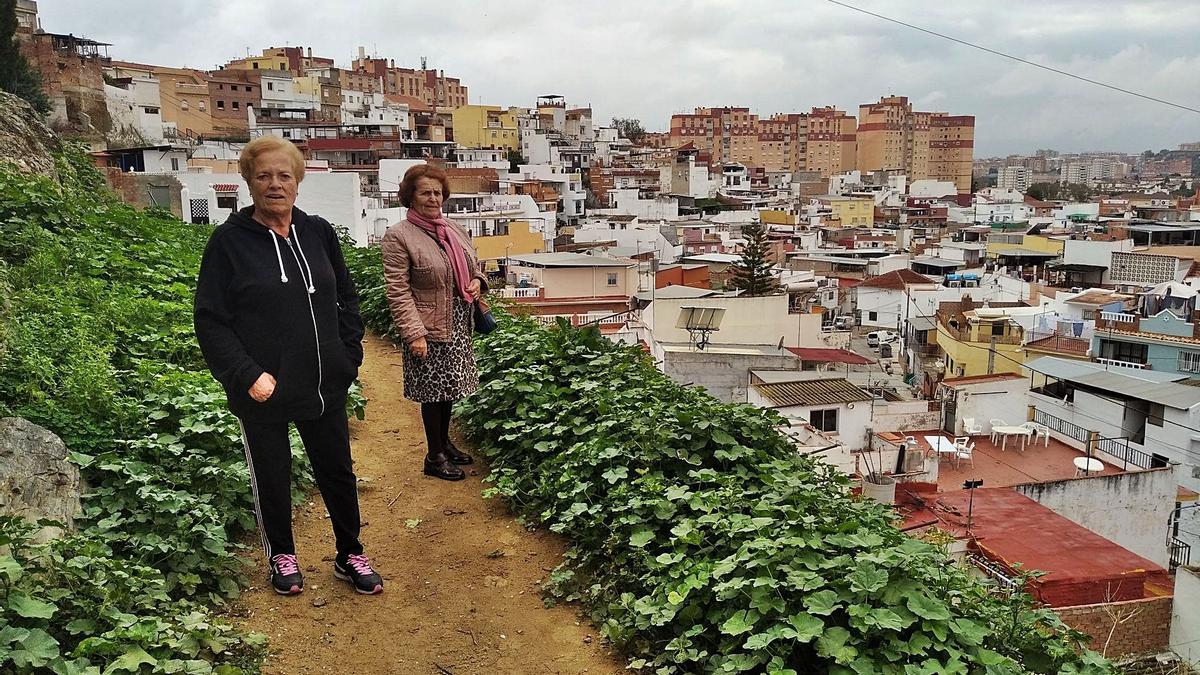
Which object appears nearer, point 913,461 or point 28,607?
point 28,607

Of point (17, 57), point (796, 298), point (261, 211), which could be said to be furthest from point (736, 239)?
point (261, 211)

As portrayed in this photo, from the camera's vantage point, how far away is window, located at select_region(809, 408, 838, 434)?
15.8m

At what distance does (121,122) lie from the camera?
3812 centimetres

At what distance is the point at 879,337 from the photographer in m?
34.2

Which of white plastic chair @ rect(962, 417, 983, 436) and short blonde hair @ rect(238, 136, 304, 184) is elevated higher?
short blonde hair @ rect(238, 136, 304, 184)

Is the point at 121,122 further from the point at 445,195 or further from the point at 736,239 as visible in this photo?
the point at 445,195

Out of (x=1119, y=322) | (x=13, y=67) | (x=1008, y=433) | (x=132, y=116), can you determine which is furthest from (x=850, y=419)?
(x=132, y=116)

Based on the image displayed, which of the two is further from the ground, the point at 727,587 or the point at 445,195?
the point at 445,195

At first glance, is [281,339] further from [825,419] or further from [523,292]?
[523,292]

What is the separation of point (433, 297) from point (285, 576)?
1576 millimetres

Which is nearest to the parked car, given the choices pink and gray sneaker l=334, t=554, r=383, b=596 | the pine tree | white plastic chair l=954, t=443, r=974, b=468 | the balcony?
the pine tree

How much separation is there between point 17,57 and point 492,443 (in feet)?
99.1

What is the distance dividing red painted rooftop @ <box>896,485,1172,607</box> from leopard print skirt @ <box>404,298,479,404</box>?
6.06m

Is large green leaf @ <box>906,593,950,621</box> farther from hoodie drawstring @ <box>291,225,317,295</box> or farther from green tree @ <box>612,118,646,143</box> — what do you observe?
green tree @ <box>612,118,646,143</box>
